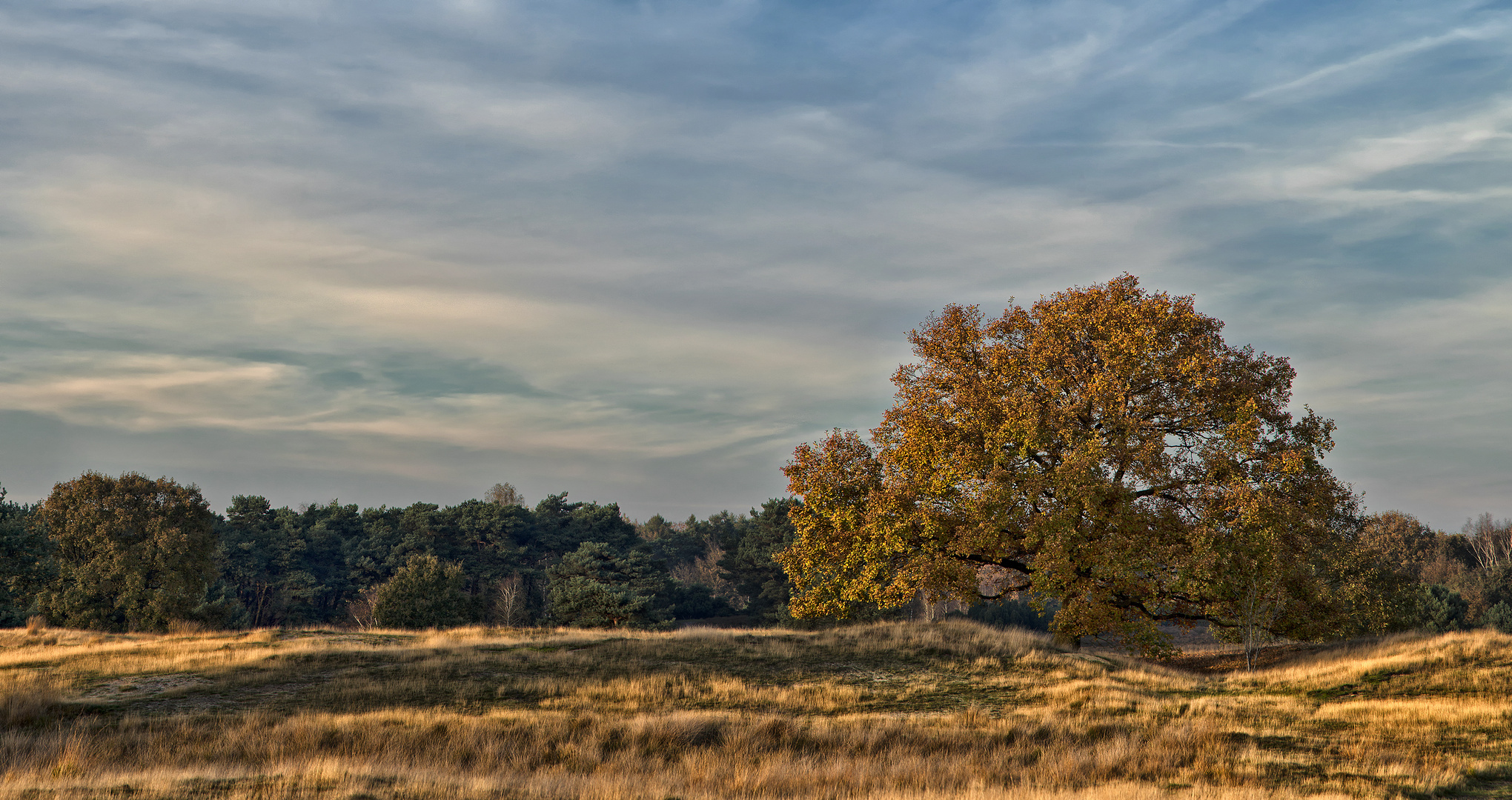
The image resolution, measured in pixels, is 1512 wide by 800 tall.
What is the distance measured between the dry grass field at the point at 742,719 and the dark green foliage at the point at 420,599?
86.1 ft

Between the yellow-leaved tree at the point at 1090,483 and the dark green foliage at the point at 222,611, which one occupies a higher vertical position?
the yellow-leaved tree at the point at 1090,483

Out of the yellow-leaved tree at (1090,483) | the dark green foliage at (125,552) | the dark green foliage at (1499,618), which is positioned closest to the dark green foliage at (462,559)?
the dark green foliage at (125,552)

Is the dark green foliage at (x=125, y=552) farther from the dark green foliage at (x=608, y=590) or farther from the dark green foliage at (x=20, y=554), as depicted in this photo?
the dark green foliage at (x=608, y=590)

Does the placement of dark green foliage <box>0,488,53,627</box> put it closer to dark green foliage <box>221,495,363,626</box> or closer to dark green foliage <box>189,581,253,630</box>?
dark green foliage <box>189,581,253,630</box>

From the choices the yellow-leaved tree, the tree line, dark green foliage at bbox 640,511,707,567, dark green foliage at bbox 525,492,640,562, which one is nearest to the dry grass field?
the yellow-leaved tree

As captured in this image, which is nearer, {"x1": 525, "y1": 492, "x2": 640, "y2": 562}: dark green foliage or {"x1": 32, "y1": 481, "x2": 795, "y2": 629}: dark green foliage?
{"x1": 32, "y1": 481, "x2": 795, "y2": 629}: dark green foliage

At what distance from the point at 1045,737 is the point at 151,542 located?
54978 mm

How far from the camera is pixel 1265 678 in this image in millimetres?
26703

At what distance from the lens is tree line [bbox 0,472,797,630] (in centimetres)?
5566

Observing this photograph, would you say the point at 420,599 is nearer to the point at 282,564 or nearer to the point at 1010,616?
the point at 282,564

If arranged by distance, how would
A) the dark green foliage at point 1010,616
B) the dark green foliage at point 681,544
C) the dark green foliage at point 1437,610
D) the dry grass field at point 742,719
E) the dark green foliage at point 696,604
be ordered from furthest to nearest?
1. the dark green foliage at point 681,544
2. the dark green foliage at point 696,604
3. the dark green foliage at point 1010,616
4. the dark green foliage at point 1437,610
5. the dry grass field at point 742,719

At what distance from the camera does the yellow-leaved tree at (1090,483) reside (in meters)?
28.4

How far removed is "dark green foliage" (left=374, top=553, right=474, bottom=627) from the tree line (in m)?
0.10

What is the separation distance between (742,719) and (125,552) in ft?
166
